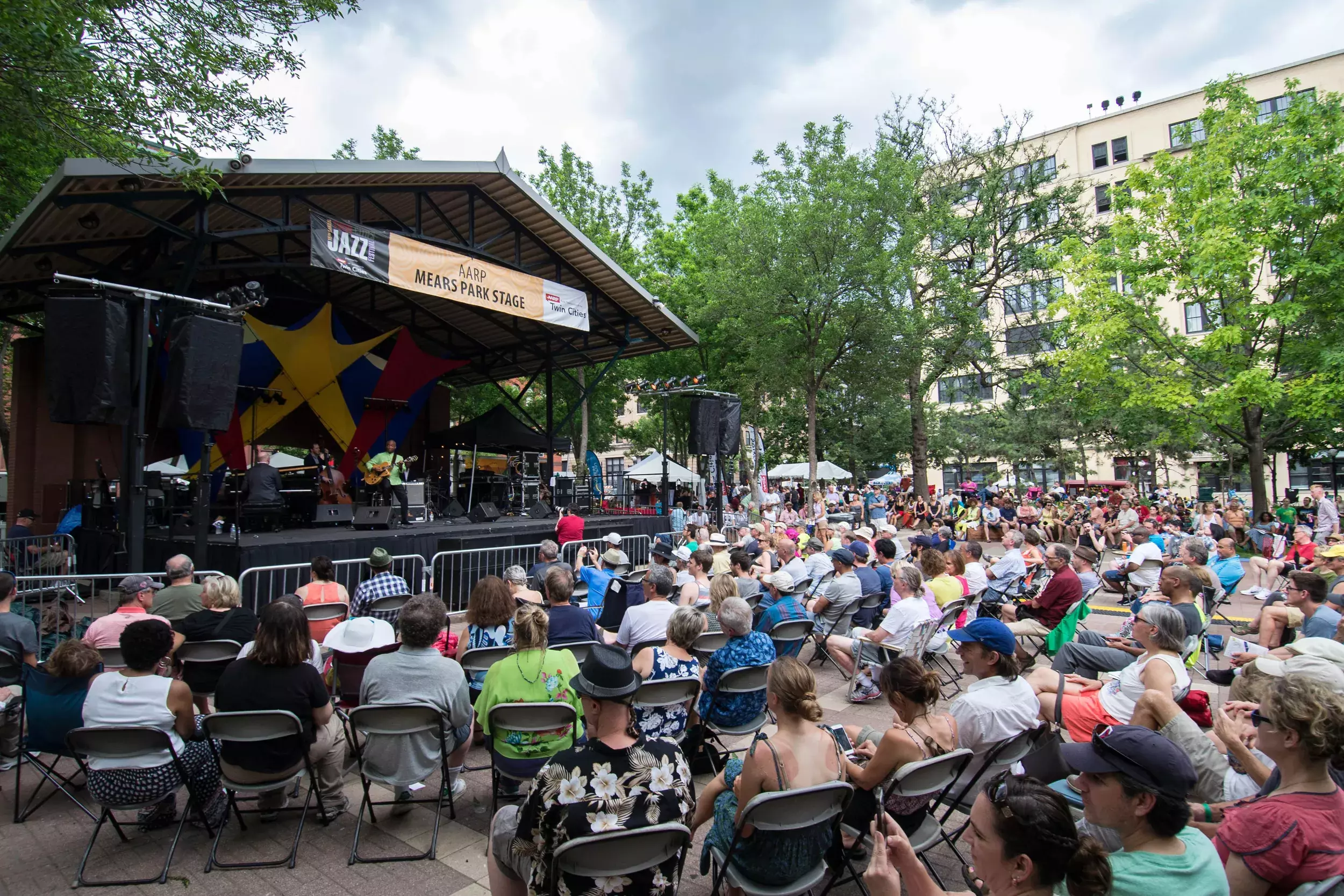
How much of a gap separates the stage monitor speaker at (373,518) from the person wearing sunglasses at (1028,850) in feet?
35.1

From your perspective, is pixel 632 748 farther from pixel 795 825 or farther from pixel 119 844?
pixel 119 844

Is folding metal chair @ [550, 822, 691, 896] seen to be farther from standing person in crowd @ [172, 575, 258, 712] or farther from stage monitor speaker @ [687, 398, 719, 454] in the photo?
stage monitor speaker @ [687, 398, 719, 454]

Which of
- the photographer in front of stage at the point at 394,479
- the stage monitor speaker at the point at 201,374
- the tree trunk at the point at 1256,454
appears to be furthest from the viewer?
the tree trunk at the point at 1256,454

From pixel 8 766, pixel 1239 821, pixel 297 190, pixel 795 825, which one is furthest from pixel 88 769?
pixel 297 190

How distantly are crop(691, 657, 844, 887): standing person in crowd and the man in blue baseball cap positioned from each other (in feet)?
2.85

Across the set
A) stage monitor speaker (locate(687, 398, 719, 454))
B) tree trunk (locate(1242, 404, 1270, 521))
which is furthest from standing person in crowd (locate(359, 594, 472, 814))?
tree trunk (locate(1242, 404, 1270, 521))

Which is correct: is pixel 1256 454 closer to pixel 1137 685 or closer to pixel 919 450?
pixel 919 450

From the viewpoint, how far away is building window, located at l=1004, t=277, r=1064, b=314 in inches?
969

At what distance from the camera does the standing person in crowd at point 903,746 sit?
2807 mm

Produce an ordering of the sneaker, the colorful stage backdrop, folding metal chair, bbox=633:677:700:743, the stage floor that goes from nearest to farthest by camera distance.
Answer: folding metal chair, bbox=633:677:700:743, the sneaker, the stage floor, the colorful stage backdrop

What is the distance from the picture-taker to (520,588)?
5598 millimetres

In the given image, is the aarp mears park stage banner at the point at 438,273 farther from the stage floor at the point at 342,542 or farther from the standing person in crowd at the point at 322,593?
the standing person in crowd at the point at 322,593

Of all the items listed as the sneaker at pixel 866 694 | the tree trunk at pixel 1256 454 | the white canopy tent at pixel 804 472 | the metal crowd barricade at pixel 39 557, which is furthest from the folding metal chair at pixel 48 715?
the white canopy tent at pixel 804 472

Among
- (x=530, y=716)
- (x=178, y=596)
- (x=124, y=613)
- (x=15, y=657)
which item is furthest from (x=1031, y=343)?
(x=15, y=657)
